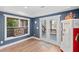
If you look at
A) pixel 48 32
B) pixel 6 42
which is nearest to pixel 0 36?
pixel 6 42

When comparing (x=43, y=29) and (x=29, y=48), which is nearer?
(x=29, y=48)

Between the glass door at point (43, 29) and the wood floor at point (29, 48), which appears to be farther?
the glass door at point (43, 29)

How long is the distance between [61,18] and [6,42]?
196cm

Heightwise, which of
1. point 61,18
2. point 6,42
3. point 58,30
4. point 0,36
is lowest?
point 6,42

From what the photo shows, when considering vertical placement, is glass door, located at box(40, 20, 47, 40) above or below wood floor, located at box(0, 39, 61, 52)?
above

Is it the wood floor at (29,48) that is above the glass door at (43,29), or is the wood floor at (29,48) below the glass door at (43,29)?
below

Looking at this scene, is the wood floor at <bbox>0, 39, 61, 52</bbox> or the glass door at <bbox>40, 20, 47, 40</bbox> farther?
the glass door at <bbox>40, 20, 47, 40</bbox>

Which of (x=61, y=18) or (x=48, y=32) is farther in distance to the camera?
(x=48, y=32)

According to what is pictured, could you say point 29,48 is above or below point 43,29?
below

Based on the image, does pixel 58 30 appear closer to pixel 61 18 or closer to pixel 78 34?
pixel 61 18

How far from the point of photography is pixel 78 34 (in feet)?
5.91
